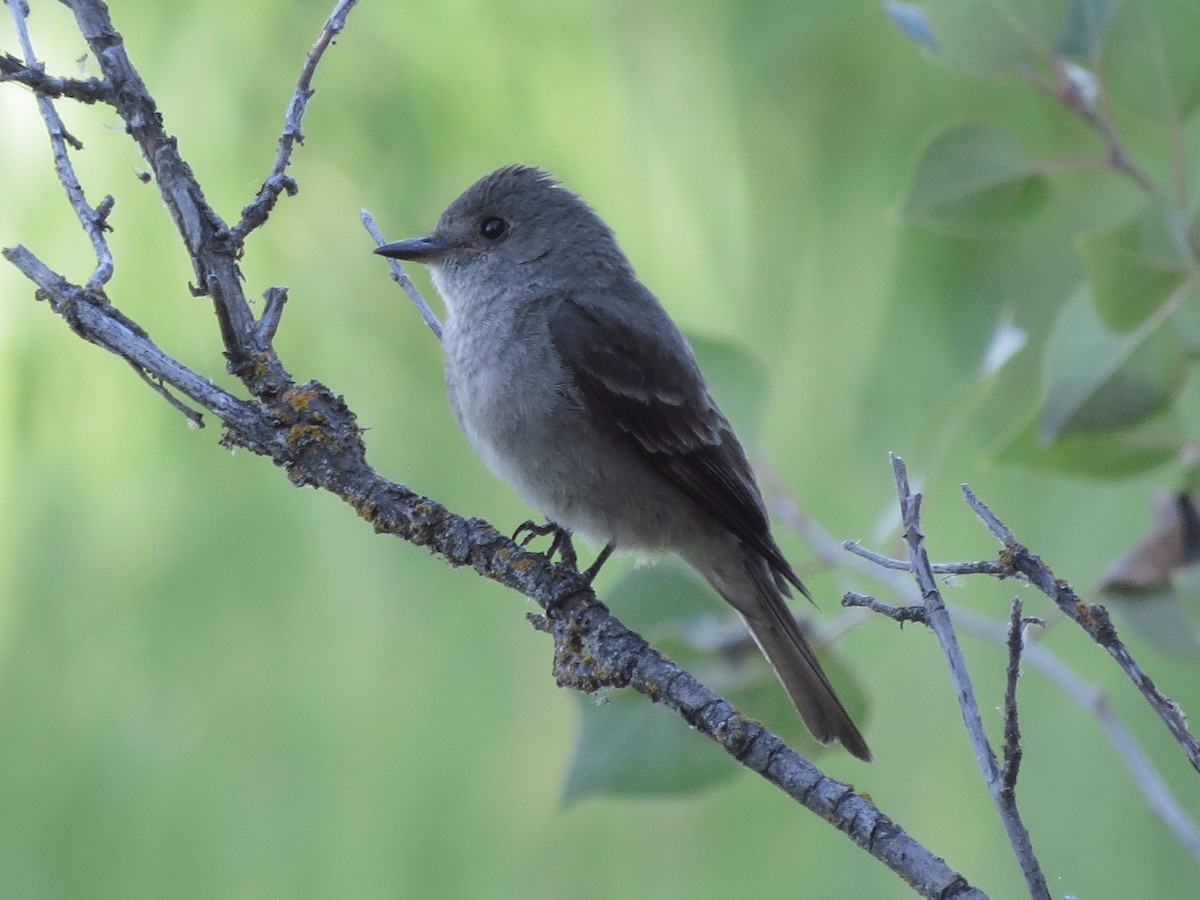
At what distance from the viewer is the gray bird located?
145cm

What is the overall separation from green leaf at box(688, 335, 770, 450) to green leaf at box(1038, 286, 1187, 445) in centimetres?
31

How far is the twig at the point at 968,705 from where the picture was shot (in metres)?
0.62

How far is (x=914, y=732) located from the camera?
1.88 metres

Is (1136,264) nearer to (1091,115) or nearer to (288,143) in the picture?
(1091,115)

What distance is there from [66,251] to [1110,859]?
164cm

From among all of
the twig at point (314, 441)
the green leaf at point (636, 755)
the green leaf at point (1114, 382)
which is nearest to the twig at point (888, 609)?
the twig at point (314, 441)

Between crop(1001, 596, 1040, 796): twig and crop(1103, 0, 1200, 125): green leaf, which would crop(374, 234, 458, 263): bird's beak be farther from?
crop(1001, 596, 1040, 796): twig

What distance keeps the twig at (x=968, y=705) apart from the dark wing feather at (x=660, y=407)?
68cm

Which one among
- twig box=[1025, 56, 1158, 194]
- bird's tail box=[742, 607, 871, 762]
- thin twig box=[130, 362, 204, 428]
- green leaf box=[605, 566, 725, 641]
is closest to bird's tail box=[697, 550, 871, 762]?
bird's tail box=[742, 607, 871, 762]

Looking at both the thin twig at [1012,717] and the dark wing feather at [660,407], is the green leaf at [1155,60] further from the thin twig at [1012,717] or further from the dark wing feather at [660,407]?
the thin twig at [1012,717]

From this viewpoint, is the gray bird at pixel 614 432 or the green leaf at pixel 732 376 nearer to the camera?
the green leaf at pixel 732 376

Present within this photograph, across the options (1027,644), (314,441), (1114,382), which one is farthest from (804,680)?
(314,441)

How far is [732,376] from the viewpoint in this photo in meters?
1.34

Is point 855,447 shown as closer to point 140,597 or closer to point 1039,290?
point 1039,290
